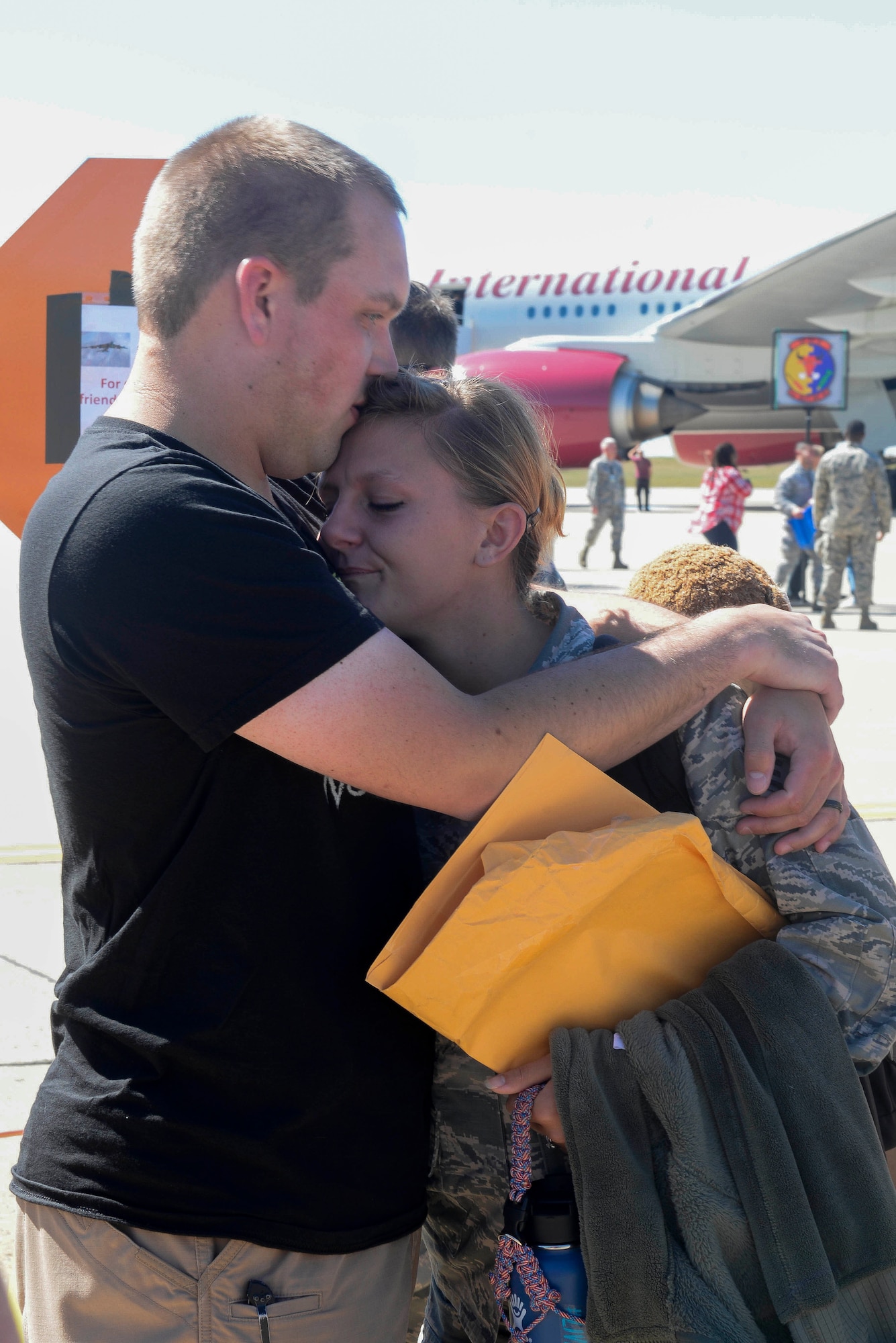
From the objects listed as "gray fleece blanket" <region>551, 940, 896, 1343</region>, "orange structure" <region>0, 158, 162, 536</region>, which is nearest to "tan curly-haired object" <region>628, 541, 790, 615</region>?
"gray fleece blanket" <region>551, 940, 896, 1343</region>

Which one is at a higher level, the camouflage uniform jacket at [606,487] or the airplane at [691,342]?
the airplane at [691,342]

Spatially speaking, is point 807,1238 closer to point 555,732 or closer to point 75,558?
point 555,732

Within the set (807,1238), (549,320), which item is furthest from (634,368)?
(807,1238)

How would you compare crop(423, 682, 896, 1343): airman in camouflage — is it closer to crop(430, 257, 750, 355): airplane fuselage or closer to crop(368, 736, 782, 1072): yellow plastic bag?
crop(368, 736, 782, 1072): yellow plastic bag

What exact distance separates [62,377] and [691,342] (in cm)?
2635

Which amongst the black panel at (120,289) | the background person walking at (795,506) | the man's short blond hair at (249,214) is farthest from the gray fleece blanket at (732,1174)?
the background person walking at (795,506)

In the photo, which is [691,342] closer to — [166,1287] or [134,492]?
[134,492]

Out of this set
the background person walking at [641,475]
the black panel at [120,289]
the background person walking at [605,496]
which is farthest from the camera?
the background person walking at [641,475]

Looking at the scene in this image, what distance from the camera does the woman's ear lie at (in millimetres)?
1822

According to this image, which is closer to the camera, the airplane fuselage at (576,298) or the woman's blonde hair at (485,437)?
the woman's blonde hair at (485,437)

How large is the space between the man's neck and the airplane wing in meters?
25.8

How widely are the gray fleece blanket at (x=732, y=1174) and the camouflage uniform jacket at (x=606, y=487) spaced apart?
15.9m

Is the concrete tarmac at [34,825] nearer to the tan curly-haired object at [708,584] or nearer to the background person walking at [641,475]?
the tan curly-haired object at [708,584]

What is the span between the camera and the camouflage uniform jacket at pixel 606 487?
1705 centimetres
